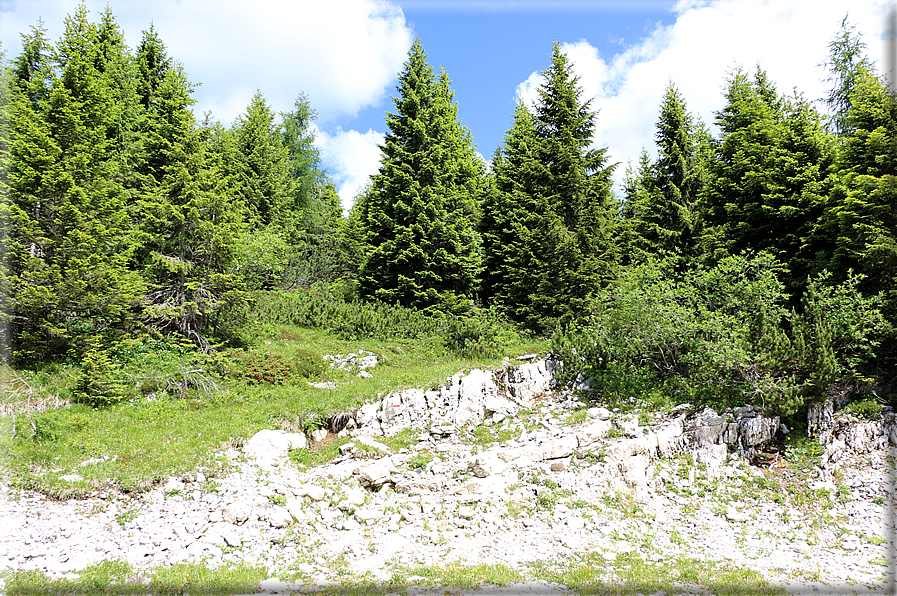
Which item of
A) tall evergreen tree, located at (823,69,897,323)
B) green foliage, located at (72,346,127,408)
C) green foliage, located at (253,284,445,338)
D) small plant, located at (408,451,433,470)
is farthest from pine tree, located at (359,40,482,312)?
tall evergreen tree, located at (823,69,897,323)

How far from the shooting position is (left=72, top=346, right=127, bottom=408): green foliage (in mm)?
11906

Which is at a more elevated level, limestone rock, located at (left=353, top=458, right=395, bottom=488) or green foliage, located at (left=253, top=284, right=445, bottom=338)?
green foliage, located at (left=253, top=284, right=445, bottom=338)

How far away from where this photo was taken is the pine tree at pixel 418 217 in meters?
22.0

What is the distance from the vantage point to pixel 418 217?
21.9 meters

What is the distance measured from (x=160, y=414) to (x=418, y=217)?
45.8 ft

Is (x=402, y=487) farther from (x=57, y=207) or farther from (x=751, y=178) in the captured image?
(x=751, y=178)

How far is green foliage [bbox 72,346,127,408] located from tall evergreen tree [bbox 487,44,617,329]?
1566cm

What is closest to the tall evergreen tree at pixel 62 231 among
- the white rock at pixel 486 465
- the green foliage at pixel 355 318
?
the green foliage at pixel 355 318

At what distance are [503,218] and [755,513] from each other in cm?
1735

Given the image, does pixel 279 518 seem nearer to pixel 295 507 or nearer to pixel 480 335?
pixel 295 507

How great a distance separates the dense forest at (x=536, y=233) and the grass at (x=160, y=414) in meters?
1.50

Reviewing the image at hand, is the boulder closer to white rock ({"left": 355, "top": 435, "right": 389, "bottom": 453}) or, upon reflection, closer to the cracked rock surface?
the cracked rock surface

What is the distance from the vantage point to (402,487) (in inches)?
395

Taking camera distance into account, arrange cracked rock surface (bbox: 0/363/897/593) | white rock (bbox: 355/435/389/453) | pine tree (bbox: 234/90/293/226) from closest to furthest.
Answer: cracked rock surface (bbox: 0/363/897/593)
white rock (bbox: 355/435/389/453)
pine tree (bbox: 234/90/293/226)
